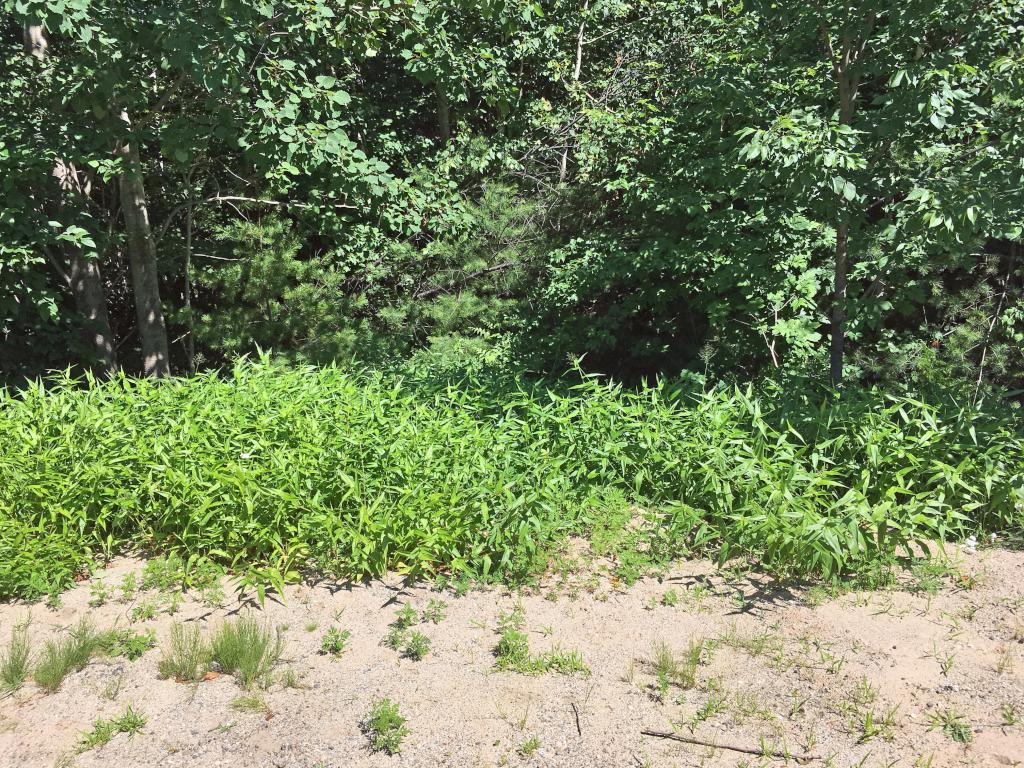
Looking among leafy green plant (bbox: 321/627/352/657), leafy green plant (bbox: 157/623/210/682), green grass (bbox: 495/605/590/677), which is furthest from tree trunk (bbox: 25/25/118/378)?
green grass (bbox: 495/605/590/677)

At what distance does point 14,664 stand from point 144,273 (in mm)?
→ 4695

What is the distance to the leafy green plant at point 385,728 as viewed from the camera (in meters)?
2.67

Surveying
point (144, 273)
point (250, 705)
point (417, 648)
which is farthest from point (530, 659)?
point (144, 273)

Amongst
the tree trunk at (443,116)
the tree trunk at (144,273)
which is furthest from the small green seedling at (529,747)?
the tree trunk at (443,116)

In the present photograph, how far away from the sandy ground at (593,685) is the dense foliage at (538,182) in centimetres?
222

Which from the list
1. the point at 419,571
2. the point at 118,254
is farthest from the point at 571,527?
the point at 118,254

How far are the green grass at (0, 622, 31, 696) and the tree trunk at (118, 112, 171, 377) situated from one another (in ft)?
13.3

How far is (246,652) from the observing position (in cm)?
310

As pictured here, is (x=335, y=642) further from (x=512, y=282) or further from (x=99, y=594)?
(x=512, y=282)

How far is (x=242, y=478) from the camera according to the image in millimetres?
3936

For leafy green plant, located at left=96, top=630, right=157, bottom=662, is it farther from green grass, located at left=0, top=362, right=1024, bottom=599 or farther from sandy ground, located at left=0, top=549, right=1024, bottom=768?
green grass, located at left=0, top=362, right=1024, bottom=599

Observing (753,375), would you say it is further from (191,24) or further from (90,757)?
(90,757)

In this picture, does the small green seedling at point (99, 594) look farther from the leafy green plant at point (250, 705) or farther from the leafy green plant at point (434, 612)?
the leafy green plant at point (434, 612)

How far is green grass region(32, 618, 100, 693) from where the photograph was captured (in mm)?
3014
